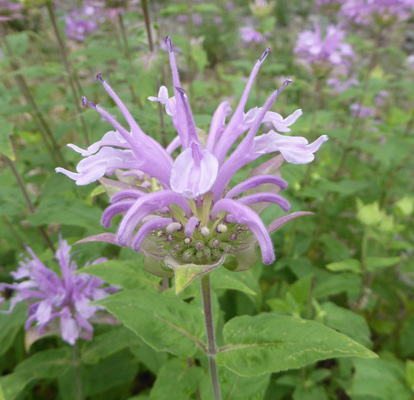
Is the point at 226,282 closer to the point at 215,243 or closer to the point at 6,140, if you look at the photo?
the point at 215,243

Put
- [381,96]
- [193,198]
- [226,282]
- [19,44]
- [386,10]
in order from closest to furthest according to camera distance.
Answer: [193,198], [226,282], [19,44], [386,10], [381,96]

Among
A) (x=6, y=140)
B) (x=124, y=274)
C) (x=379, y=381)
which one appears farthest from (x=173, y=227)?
(x=379, y=381)

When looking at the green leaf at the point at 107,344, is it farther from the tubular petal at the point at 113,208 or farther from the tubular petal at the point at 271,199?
the tubular petal at the point at 271,199

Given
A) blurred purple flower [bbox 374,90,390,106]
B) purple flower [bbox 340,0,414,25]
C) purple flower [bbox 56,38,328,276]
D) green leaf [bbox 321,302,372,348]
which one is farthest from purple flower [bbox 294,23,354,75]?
purple flower [bbox 56,38,328,276]

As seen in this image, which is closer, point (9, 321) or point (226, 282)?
point (226, 282)

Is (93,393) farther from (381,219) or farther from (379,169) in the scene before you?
(379,169)

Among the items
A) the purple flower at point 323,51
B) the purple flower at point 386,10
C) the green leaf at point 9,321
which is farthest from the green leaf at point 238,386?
the purple flower at point 386,10

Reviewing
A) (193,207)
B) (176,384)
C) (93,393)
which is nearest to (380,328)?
(176,384)
